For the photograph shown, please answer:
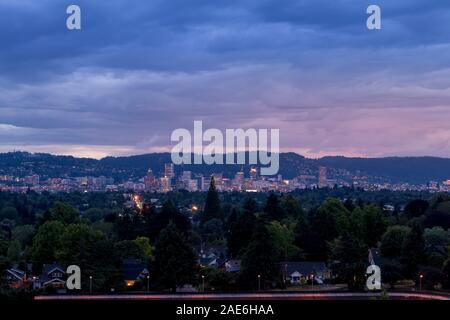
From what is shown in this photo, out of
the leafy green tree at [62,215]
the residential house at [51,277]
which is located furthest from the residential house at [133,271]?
the leafy green tree at [62,215]

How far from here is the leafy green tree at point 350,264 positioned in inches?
1542

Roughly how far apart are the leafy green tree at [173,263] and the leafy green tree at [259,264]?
2766 millimetres

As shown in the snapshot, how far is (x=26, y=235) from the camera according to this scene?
68312 millimetres

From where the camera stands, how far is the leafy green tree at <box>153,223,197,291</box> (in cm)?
3959

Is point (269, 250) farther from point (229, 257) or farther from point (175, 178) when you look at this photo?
point (175, 178)

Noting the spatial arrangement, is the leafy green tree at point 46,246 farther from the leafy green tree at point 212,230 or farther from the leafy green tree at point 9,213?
the leafy green tree at point 9,213

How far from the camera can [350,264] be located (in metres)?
40.1

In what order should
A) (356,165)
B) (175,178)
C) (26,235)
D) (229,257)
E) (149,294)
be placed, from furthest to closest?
(356,165)
(175,178)
(26,235)
(229,257)
(149,294)

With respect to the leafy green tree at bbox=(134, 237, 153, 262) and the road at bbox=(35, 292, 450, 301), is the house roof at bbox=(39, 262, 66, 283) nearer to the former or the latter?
the leafy green tree at bbox=(134, 237, 153, 262)

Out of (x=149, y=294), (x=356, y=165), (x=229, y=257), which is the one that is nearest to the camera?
(x=149, y=294)

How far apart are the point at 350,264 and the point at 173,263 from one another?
944 centimetres

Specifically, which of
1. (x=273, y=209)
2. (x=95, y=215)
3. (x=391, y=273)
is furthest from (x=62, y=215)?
(x=95, y=215)
